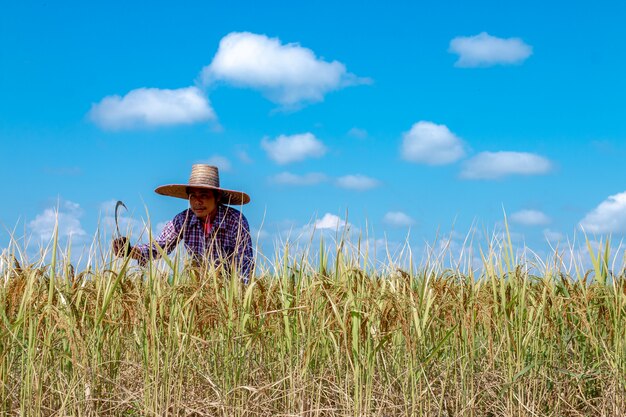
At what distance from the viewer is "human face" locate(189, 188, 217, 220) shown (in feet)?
20.6

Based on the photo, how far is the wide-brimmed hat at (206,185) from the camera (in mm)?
6363

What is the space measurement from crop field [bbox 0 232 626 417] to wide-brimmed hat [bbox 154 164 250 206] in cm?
271

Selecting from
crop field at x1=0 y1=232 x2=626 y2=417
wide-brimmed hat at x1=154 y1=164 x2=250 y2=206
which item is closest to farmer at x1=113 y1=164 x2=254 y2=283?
wide-brimmed hat at x1=154 y1=164 x2=250 y2=206

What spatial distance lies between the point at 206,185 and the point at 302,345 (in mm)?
3217

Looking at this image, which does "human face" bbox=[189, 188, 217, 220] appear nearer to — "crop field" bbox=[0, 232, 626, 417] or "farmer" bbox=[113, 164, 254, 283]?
"farmer" bbox=[113, 164, 254, 283]

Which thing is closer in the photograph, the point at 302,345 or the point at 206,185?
the point at 302,345

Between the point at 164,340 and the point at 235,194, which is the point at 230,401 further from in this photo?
the point at 235,194

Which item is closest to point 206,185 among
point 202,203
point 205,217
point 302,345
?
point 202,203

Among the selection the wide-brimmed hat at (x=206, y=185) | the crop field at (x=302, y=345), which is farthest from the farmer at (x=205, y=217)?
the crop field at (x=302, y=345)

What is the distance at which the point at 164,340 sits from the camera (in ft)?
10.2

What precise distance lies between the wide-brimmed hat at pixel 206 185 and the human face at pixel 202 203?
65mm

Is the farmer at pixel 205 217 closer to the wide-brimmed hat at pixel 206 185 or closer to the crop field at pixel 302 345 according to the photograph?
the wide-brimmed hat at pixel 206 185

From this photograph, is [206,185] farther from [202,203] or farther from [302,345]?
[302,345]

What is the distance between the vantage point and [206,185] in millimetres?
6254
